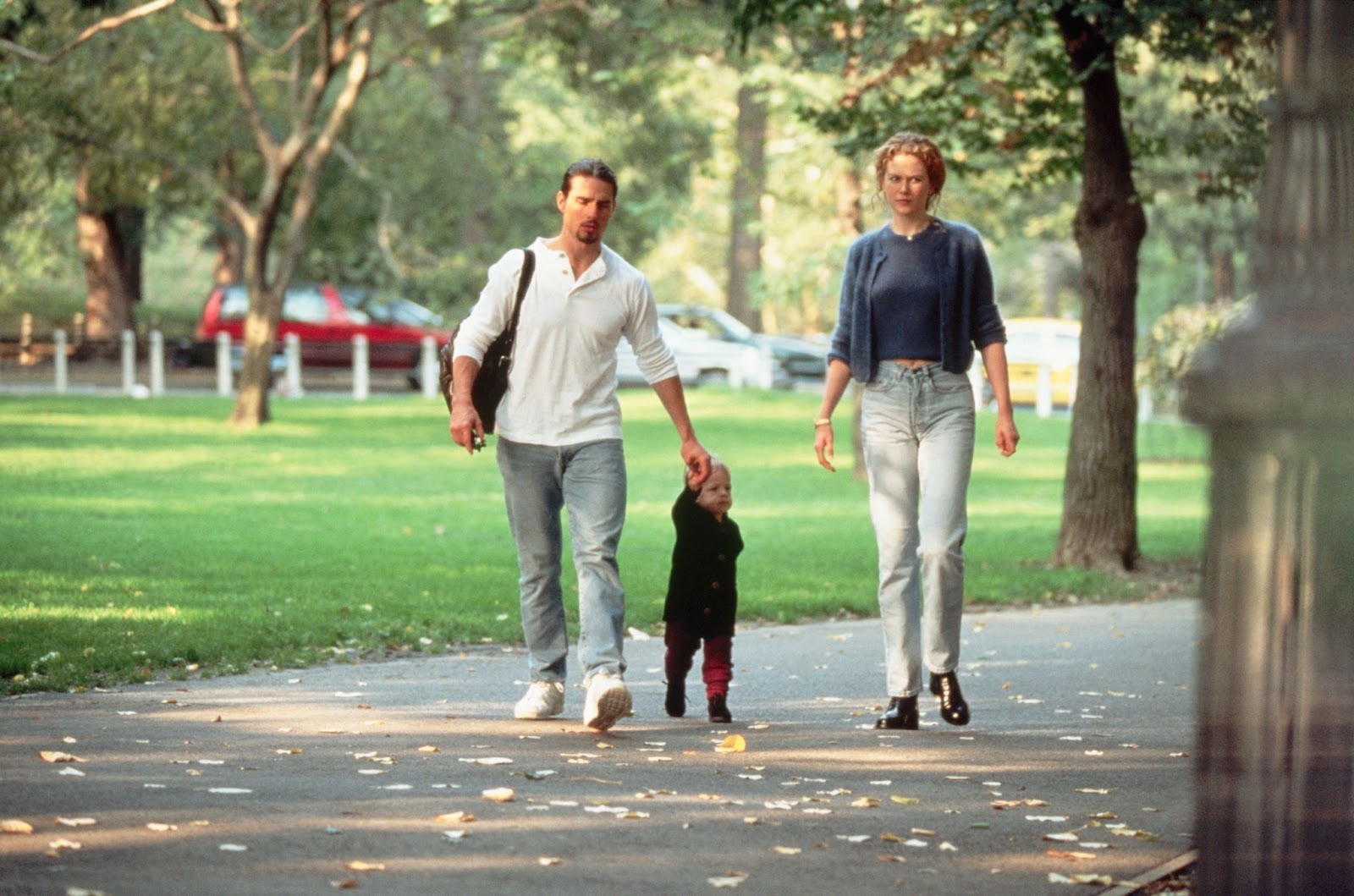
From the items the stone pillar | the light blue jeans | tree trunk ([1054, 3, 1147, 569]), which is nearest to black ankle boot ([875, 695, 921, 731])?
the light blue jeans

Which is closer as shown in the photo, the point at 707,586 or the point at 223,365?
the point at 707,586

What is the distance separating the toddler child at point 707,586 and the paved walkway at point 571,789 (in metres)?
0.21

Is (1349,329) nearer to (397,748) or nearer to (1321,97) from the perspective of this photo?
(1321,97)

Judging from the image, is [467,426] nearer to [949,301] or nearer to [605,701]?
[605,701]

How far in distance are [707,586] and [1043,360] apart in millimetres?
30045

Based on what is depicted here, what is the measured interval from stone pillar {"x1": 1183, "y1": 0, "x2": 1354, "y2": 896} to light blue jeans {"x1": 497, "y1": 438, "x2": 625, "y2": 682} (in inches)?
153

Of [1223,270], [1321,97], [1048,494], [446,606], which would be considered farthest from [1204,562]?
[1223,270]

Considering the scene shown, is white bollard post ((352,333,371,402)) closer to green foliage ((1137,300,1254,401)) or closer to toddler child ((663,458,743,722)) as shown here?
green foliage ((1137,300,1254,401))

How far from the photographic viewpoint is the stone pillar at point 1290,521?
3145 millimetres

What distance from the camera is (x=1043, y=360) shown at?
36906 mm

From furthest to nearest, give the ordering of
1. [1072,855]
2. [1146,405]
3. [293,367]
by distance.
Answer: [293,367]
[1146,405]
[1072,855]

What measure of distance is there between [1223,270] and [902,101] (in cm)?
2920

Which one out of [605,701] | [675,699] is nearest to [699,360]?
[675,699]

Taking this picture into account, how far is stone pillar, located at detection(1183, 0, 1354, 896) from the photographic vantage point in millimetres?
3145
